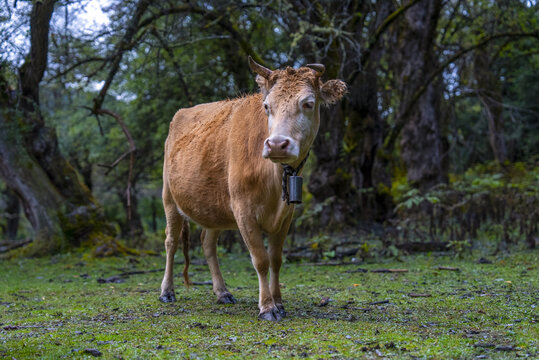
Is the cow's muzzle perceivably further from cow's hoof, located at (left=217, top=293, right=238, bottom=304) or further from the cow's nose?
cow's hoof, located at (left=217, top=293, right=238, bottom=304)

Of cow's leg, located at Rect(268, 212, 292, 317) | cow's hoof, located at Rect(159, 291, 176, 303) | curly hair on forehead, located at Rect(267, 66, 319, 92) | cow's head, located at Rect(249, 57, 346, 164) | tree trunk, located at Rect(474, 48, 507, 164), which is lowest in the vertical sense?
cow's hoof, located at Rect(159, 291, 176, 303)

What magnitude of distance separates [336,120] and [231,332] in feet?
27.8

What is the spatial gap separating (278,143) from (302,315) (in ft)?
6.17

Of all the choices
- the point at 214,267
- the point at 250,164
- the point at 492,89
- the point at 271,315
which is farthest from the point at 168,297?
the point at 492,89

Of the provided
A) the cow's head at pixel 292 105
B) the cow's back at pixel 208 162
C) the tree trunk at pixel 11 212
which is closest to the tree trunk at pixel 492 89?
the cow's back at pixel 208 162

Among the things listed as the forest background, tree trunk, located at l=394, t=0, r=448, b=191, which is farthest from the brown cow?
tree trunk, located at l=394, t=0, r=448, b=191

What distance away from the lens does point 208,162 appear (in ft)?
22.7

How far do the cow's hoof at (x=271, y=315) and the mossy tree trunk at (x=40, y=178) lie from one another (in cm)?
792

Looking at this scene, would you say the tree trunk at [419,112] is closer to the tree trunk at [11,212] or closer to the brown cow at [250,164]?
the brown cow at [250,164]

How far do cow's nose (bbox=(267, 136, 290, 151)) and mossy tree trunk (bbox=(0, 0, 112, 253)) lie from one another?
787 cm

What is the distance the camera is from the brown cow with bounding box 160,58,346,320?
18.5 feet

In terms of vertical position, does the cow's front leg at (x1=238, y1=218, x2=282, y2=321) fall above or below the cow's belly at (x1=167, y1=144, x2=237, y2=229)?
below

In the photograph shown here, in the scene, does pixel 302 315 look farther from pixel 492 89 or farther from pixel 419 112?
pixel 492 89

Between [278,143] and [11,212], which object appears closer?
[278,143]
